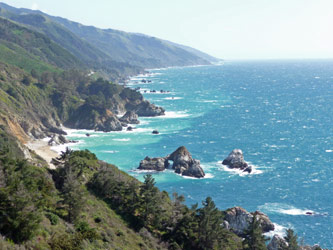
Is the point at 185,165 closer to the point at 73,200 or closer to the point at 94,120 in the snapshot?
the point at 73,200

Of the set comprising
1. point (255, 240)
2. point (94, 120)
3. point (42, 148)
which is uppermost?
point (94, 120)

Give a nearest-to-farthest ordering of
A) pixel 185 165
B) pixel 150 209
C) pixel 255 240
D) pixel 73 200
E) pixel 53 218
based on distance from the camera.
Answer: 1. pixel 53 218
2. pixel 73 200
3. pixel 255 240
4. pixel 150 209
5. pixel 185 165

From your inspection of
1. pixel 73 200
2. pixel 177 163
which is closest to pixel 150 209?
pixel 73 200

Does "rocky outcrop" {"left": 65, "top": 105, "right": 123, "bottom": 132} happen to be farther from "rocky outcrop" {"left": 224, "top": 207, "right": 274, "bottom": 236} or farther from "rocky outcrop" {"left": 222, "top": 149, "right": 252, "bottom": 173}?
"rocky outcrop" {"left": 224, "top": 207, "right": 274, "bottom": 236}

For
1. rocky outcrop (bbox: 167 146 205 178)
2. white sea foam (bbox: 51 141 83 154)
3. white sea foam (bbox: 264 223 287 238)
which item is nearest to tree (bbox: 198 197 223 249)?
white sea foam (bbox: 264 223 287 238)

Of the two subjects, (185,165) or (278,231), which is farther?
(185,165)
